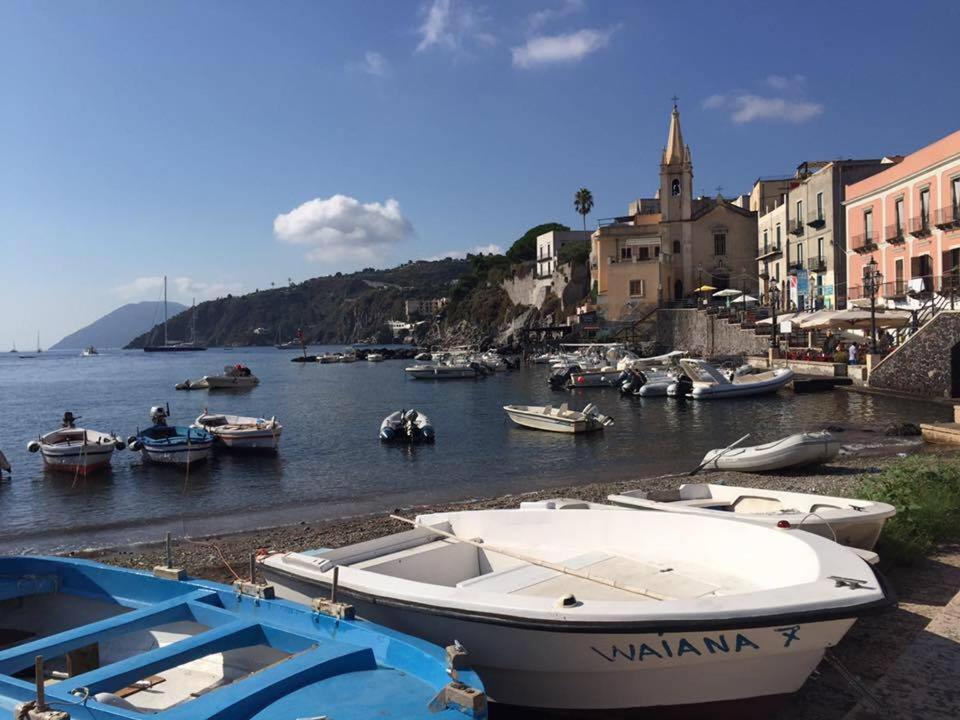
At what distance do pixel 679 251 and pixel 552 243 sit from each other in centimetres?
2981

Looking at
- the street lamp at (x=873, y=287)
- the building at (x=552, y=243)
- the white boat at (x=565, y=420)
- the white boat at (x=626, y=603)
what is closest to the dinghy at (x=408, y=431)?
the white boat at (x=565, y=420)

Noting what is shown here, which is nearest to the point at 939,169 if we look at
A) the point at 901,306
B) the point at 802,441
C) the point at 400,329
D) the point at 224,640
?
the point at 901,306

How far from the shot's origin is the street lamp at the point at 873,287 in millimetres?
35219

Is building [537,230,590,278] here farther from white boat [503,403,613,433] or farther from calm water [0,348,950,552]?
white boat [503,403,613,433]

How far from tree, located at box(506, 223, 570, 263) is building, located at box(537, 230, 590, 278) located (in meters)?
12.5

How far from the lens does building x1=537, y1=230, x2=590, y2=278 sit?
9860 cm

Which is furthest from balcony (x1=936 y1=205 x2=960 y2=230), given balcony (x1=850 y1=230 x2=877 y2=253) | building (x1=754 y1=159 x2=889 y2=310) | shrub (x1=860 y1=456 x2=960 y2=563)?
shrub (x1=860 y1=456 x2=960 y2=563)

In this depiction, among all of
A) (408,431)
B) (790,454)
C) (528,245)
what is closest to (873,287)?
(408,431)

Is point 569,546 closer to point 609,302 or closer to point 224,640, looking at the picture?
point 224,640

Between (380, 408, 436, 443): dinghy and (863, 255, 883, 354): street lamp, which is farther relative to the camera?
(863, 255, 883, 354): street lamp

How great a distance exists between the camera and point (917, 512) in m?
9.27

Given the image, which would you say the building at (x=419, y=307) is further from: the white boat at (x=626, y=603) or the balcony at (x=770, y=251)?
the white boat at (x=626, y=603)

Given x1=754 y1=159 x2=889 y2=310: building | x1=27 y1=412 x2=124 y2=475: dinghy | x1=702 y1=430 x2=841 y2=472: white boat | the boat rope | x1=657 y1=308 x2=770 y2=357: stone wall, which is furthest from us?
x1=657 y1=308 x2=770 y2=357: stone wall

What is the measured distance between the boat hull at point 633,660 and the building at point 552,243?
304 feet
